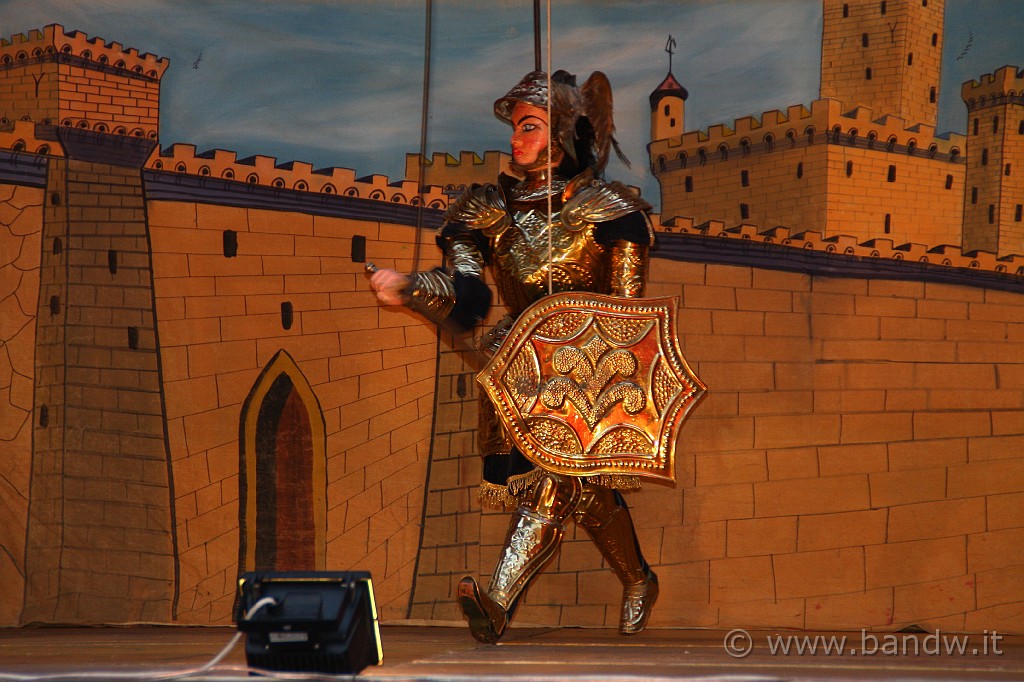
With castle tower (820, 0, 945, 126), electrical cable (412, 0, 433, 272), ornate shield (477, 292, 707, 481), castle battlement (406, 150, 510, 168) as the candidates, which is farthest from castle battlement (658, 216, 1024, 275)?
ornate shield (477, 292, 707, 481)

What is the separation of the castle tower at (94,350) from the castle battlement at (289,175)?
0.15 m

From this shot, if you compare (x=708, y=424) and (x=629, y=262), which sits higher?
(x=629, y=262)

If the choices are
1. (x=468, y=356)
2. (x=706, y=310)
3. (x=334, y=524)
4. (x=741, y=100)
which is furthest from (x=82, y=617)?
(x=741, y=100)

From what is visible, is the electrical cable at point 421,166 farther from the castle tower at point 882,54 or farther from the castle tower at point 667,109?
the castle tower at point 882,54

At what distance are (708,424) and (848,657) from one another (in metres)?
1.66

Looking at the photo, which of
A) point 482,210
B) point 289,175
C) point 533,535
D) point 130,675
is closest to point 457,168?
point 289,175

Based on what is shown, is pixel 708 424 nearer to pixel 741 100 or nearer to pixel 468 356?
pixel 468 356

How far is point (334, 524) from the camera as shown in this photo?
16.9 ft

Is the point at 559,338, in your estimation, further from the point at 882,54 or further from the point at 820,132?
the point at 882,54

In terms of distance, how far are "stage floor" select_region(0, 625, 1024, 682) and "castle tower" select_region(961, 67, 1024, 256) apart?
184 centimetres

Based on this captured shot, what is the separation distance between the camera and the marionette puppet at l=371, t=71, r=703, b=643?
146 inches

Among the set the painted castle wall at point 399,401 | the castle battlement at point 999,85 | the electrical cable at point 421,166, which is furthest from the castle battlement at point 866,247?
the electrical cable at point 421,166

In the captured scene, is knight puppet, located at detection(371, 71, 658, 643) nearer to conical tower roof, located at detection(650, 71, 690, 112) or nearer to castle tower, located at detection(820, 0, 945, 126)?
conical tower roof, located at detection(650, 71, 690, 112)

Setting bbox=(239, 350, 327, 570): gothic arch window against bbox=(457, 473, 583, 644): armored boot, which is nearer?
bbox=(457, 473, 583, 644): armored boot
